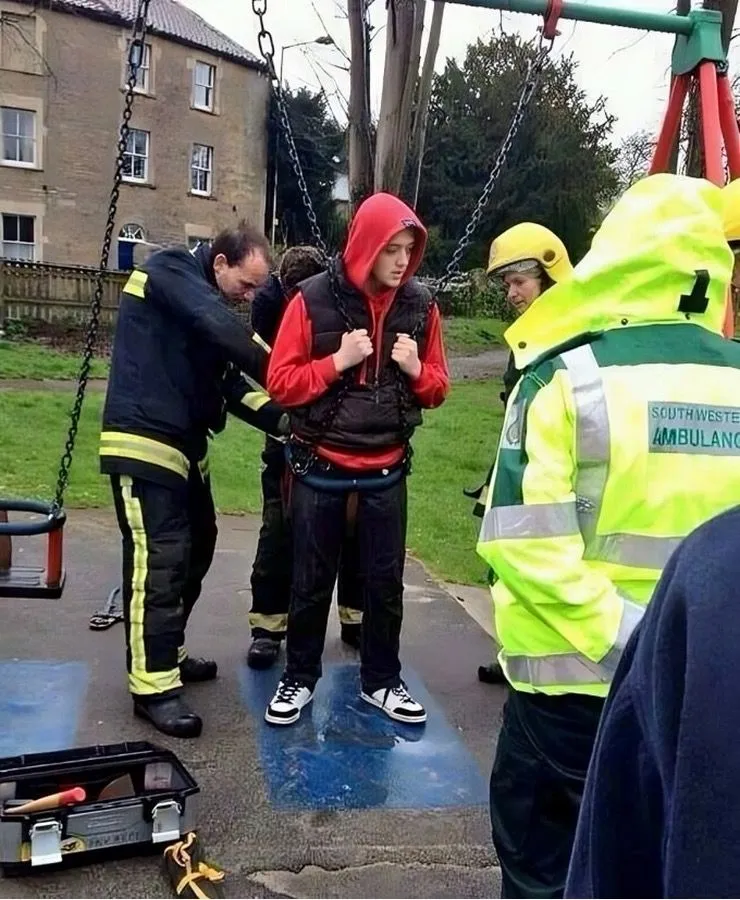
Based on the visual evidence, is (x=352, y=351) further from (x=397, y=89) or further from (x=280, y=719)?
(x=397, y=89)

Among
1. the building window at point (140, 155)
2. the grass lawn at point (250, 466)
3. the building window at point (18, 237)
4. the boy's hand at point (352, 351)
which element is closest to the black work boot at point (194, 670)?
the boy's hand at point (352, 351)

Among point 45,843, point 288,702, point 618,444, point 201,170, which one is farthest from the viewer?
point 201,170

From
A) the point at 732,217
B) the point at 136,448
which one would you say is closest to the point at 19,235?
the point at 136,448

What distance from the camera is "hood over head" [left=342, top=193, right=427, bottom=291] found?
3.58 m

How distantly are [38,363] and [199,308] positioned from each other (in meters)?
13.5

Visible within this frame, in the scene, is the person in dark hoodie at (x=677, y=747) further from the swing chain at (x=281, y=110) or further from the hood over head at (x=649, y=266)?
the swing chain at (x=281, y=110)

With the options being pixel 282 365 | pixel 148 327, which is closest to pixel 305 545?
pixel 282 365

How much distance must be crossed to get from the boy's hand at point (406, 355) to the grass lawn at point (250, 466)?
10.0 ft

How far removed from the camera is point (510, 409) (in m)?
2.28

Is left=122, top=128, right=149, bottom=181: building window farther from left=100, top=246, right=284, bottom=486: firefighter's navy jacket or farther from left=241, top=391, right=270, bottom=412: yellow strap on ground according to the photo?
left=100, top=246, right=284, bottom=486: firefighter's navy jacket

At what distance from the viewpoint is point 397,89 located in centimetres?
483

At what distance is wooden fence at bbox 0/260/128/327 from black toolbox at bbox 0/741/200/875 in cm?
1857

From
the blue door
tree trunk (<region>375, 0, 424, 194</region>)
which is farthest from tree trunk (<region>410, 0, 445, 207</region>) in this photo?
the blue door

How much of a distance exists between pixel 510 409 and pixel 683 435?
40 cm
